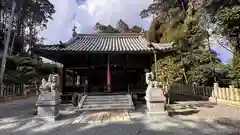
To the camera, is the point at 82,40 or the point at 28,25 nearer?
the point at 82,40

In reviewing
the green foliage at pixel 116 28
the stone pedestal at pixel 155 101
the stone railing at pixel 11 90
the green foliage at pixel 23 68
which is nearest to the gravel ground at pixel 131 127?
the stone pedestal at pixel 155 101

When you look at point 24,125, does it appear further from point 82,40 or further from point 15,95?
point 15,95

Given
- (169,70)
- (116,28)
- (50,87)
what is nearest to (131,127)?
(50,87)

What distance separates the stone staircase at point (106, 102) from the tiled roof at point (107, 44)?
9.01 feet

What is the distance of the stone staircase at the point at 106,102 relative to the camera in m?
11.2

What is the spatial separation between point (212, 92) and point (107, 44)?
8062 mm

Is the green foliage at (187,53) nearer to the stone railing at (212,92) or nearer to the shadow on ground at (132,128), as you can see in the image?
the stone railing at (212,92)

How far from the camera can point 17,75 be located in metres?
21.7

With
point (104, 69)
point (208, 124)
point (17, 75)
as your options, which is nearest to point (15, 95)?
point (17, 75)

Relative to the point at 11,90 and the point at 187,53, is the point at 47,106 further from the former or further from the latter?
the point at 187,53

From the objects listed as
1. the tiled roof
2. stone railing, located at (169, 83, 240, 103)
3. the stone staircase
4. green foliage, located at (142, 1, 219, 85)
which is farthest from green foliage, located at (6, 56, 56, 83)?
stone railing, located at (169, 83, 240, 103)

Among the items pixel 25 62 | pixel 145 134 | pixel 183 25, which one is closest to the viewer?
pixel 145 134

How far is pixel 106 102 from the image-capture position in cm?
1191

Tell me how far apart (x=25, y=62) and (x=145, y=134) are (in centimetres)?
2056
